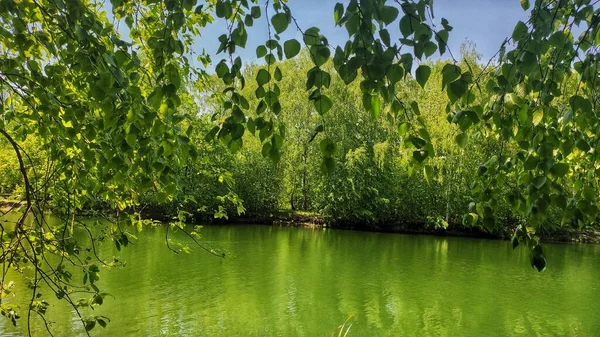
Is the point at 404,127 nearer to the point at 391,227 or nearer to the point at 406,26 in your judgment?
the point at 406,26

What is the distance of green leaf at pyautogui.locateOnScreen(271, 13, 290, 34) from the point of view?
1026 millimetres

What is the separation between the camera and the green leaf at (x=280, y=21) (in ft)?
3.37

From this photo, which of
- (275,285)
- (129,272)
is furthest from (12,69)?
(129,272)

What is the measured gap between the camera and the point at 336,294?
1009 centimetres

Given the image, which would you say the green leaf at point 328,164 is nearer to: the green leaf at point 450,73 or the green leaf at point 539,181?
the green leaf at point 450,73

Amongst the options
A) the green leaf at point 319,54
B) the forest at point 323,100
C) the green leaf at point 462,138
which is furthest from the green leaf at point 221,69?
the green leaf at point 462,138

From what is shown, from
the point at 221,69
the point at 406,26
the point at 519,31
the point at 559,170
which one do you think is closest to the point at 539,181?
the point at 559,170

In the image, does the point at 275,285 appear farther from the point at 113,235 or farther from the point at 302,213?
the point at 302,213

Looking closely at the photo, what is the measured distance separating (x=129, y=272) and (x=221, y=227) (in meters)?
12.2

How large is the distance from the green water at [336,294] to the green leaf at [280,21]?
6.55 metres

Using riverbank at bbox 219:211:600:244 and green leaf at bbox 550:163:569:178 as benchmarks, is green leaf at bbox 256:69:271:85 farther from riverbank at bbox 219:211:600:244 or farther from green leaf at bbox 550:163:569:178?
riverbank at bbox 219:211:600:244

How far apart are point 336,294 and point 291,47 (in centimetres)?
963

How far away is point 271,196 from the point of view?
92.0 ft

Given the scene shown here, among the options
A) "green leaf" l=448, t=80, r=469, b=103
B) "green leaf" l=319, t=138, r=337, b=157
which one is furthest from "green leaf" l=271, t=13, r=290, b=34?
"green leaf" l=448, t=80, r=469, b=103
